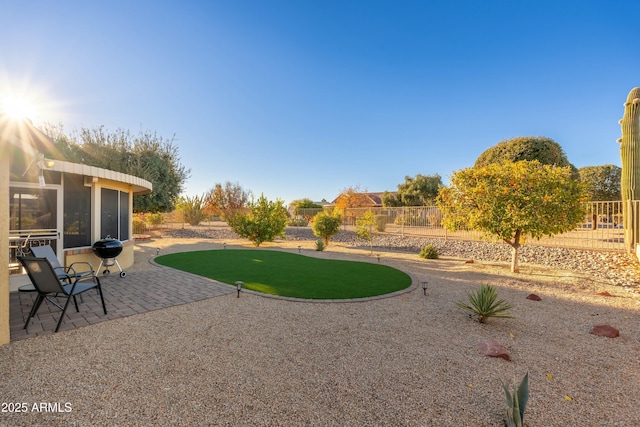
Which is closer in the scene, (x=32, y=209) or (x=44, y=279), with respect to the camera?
(x=44, y=279)

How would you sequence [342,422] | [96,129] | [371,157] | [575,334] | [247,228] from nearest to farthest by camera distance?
[342,422] → [575,334] → [247,228] → [96,129] → [371,157]

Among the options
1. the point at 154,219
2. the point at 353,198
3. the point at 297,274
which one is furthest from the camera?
the point at 353,198

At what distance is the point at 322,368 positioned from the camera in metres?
3.05

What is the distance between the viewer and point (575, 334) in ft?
13.6

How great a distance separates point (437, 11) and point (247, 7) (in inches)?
292

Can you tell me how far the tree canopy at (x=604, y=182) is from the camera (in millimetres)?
22453

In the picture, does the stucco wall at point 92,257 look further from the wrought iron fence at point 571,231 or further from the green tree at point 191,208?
the green tree at point 191,208

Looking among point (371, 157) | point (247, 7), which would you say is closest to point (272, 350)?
point (247, 7)

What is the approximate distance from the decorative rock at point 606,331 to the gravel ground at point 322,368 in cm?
13

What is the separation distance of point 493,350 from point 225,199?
98.9 ft

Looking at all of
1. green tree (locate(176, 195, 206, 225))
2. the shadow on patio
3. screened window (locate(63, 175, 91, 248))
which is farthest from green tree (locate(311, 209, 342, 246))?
green tree (locate(176, 195, 206, 225))

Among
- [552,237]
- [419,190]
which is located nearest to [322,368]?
[552,237]

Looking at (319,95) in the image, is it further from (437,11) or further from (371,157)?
(371,157)

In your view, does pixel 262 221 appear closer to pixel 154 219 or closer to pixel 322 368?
pixel 322 368
